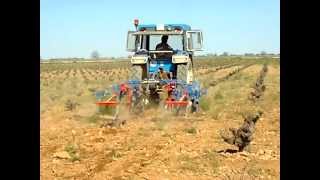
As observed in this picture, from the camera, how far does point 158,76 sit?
10219 millimetres

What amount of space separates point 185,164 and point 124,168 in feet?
2.20

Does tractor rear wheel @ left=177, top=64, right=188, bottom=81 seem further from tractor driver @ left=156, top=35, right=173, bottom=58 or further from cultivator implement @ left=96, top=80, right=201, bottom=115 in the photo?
tractor driver @ left=156, top=35, right=173, bottom=58

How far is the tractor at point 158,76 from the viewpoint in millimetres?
9797

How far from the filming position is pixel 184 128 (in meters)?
8.73

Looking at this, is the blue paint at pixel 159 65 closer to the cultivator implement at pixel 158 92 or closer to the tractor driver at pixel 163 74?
the tractor driver at pixel 163 74

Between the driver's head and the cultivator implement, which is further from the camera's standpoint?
the driver's head

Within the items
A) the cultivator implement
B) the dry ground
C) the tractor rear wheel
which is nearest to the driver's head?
the tractor rear wheel

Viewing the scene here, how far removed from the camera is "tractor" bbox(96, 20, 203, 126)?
9797mm

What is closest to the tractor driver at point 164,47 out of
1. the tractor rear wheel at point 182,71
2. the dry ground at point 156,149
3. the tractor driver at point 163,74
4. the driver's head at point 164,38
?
the driver's head at point 164,38

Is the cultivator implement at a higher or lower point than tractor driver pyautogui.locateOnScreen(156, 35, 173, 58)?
lower

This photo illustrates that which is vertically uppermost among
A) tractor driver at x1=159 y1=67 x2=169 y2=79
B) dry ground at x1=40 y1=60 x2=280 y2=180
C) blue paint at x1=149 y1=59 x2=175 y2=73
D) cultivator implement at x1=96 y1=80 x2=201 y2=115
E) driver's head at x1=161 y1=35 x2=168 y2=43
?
driver's head at x1=161 y1=35 x2=168 y2=43

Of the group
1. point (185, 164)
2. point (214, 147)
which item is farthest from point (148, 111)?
point (185, 164)

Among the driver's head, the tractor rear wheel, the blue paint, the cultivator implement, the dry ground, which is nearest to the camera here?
the dry ground
